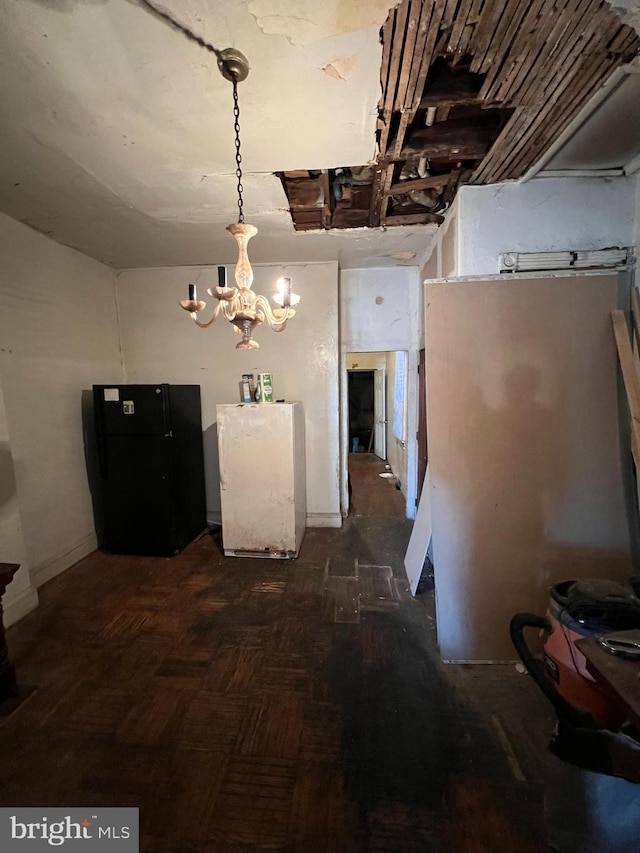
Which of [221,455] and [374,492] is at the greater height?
[221,455]

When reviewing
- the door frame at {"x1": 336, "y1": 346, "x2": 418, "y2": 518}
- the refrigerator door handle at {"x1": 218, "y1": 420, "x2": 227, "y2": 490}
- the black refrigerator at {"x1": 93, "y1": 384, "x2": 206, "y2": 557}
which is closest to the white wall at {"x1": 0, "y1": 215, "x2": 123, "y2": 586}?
the black refrigerator at {"x1": 93, "y1": 384, "x2": 206, "y2": 557}

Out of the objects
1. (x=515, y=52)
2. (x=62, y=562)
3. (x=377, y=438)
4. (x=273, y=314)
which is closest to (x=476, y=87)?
(x=515, y=52)

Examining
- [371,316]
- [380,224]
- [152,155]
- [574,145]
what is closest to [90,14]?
[152,155]

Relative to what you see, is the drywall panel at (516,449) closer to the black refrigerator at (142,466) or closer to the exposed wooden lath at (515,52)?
the exposed wooden lath at (515,52)

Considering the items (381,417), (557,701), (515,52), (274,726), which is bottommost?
(274,726)

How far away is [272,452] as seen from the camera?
9.02 ft

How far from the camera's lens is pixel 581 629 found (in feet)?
4.11

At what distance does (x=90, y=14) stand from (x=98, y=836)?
267 cm

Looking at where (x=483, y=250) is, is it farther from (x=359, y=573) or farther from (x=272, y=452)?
(x=359, y=573)

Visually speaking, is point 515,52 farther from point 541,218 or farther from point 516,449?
point 516,449

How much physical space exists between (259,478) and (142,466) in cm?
104

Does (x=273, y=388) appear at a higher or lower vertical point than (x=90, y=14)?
lower

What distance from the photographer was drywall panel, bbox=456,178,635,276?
5.98ft

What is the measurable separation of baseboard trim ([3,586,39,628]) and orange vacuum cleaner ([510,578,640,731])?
285cm
